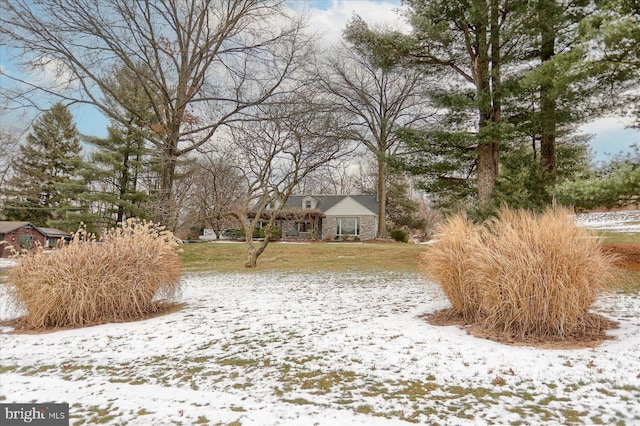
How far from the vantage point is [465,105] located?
1034cm

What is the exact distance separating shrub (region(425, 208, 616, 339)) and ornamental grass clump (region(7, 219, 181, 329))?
15.3 feet

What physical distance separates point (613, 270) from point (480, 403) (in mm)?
2985

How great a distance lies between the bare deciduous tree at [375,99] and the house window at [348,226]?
432 cm

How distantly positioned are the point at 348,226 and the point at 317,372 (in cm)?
2528

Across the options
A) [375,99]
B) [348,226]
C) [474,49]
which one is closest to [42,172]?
[348,226]

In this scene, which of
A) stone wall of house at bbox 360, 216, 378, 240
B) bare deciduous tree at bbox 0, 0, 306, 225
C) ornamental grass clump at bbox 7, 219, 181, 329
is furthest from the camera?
stone wall of house at bbox 360, 216, 378, 240

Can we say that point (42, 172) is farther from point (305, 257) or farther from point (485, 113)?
point (485, 113)

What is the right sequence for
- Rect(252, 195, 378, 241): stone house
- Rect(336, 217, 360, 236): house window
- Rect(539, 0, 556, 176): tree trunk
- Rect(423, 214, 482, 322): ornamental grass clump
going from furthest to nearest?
Rect(336, 217, 360, 236): house window, Rect(252, 195, 378, 241): stone house, Rect(539, 0, 556, 176): tree trunk, Rect(423, 214, 482, 322): ornamental grass clump

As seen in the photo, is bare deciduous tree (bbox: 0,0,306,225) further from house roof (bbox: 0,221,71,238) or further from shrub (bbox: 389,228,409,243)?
shrub (bbox: 389,228,409,243)

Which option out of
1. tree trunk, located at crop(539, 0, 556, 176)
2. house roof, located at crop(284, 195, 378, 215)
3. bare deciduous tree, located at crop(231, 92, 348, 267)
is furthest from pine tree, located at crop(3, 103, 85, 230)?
tree trunk, located at crop(539, 0, 556, 176)

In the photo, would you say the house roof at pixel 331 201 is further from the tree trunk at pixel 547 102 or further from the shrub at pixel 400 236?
the tree trunk at pixel 547 102

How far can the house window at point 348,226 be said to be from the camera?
28102 mm

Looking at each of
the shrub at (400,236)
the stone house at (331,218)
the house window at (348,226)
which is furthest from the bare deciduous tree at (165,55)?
the house window at (348,226)

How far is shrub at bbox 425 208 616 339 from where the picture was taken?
3.80 meters
